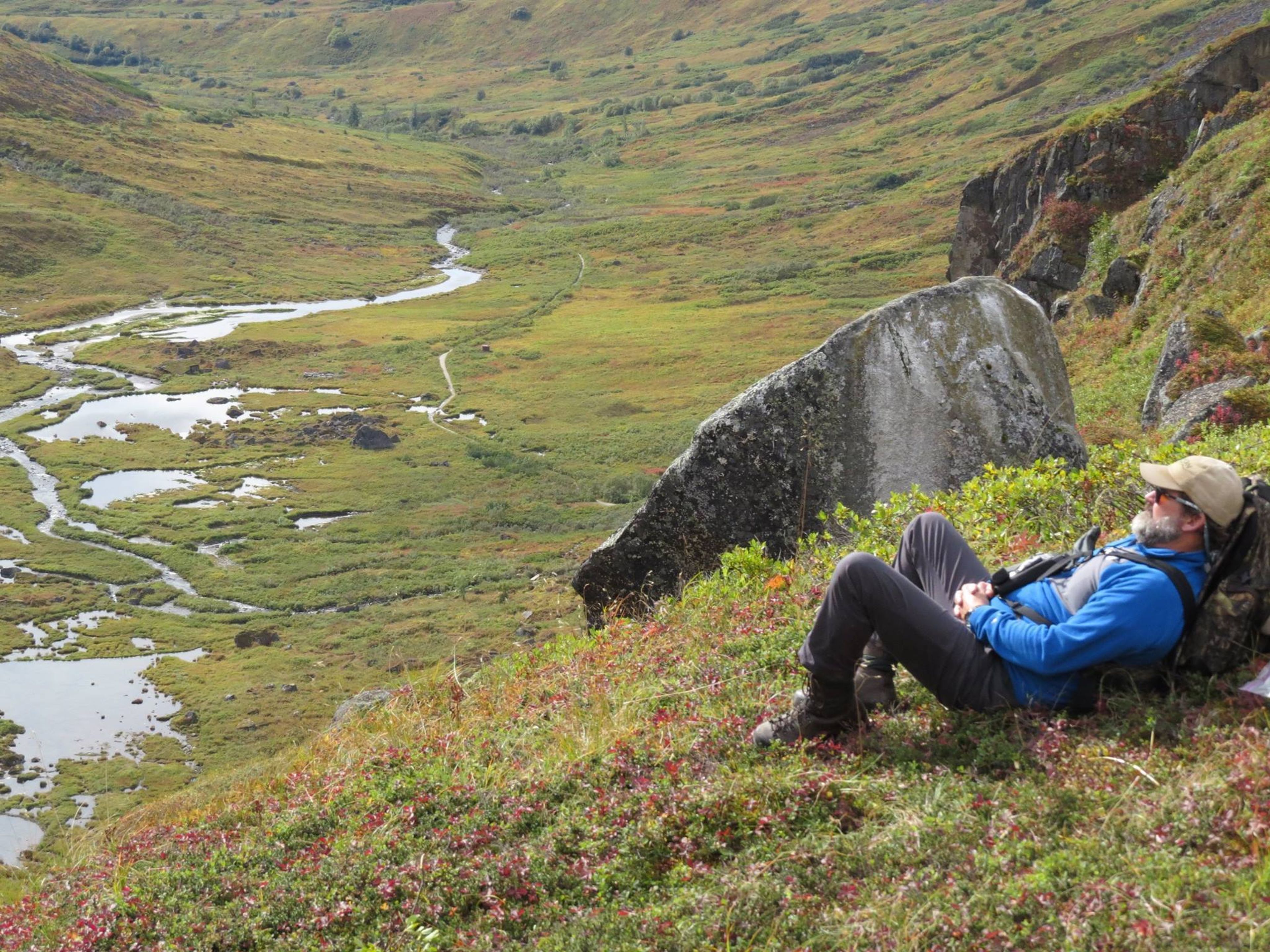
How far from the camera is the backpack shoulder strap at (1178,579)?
554cm

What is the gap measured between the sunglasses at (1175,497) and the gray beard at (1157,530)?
77mm

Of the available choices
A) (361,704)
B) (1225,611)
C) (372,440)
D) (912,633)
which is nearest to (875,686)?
(912,633)

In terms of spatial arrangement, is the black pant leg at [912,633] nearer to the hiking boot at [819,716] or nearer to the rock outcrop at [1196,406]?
the hiking boot at [819,716]

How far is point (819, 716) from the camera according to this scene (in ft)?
21.2

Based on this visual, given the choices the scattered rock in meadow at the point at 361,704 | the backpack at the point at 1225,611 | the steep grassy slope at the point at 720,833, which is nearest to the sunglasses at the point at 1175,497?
the backpack at the point at 1225,611

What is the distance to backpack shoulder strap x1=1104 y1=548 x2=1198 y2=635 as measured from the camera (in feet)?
18.2

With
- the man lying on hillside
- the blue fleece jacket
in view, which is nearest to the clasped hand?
the man lying on hillside

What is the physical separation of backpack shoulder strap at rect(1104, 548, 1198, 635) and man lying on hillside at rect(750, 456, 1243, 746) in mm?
23

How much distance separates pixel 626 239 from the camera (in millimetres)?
166875

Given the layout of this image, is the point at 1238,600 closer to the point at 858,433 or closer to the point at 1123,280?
the point at 858,433

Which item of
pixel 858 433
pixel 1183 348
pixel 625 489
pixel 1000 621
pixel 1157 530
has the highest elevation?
pixel 1157 530

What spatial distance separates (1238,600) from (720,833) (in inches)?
114

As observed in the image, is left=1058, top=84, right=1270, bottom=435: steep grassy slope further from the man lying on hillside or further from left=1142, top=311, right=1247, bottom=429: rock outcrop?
the man lying on hillside

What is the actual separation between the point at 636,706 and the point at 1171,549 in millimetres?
3830
